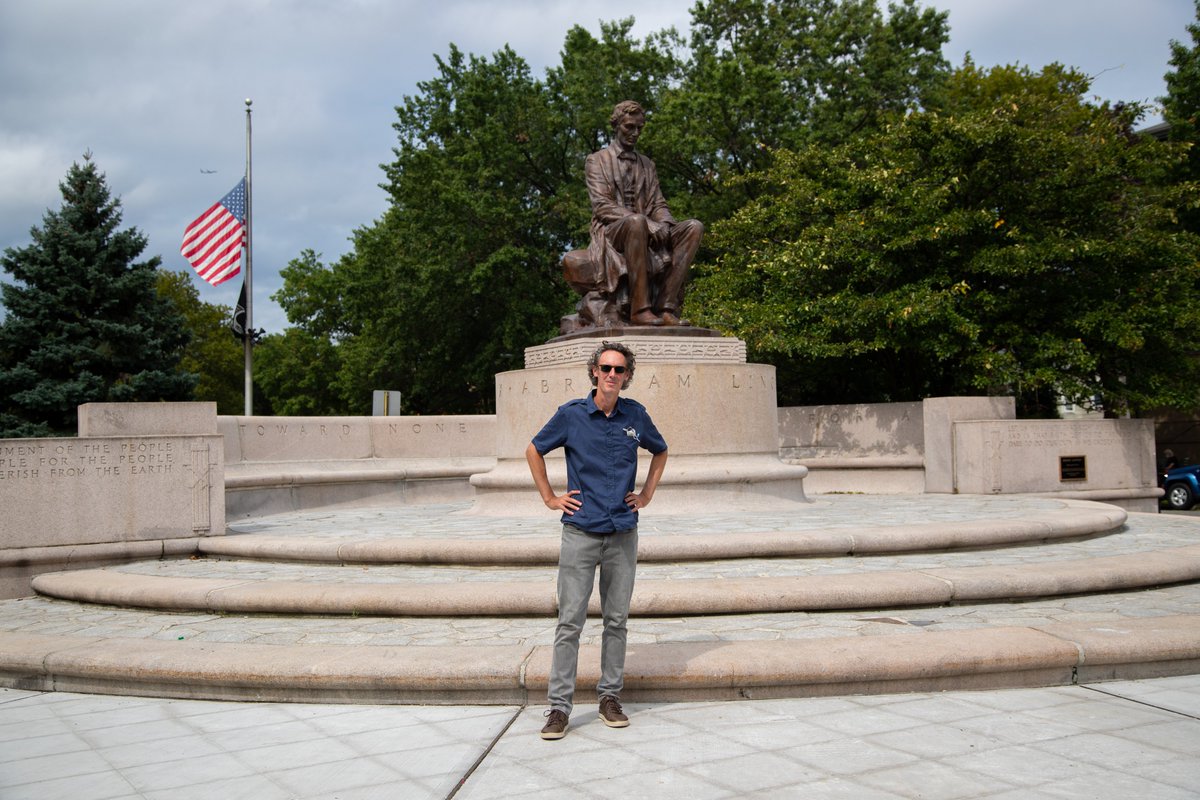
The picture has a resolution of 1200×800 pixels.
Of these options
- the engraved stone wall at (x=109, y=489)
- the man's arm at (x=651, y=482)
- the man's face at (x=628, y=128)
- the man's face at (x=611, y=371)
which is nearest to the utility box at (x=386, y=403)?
the man's face at (x=628, y=128)

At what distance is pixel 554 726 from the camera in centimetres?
432

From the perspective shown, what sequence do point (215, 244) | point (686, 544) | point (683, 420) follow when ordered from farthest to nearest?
point (215, 244) < point (683, 420) < point (686, 544)

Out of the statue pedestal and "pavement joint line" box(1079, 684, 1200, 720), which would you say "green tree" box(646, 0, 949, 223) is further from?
"pavement joint line" box(1079, 684, 1200, 720)

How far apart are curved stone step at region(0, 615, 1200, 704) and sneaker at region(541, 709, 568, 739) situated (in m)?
0.45

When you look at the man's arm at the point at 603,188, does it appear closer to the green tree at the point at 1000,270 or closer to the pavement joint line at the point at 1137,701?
the green tree at the point at 1000,270

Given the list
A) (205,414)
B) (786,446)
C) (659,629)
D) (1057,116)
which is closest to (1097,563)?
(659,629)

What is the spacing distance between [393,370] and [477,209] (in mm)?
7678

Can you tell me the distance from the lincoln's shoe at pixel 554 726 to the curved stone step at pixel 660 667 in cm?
45

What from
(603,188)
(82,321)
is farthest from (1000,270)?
(82,321)

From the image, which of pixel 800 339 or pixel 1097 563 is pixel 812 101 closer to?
pixel 800 339

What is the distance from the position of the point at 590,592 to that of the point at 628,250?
24.0 feet

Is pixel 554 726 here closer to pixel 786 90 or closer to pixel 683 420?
pixel 683 420

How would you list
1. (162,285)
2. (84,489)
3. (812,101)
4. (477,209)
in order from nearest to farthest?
(84,489) → (477,209) → (812,101) → (162,285)

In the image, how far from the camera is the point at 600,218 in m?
11.8
